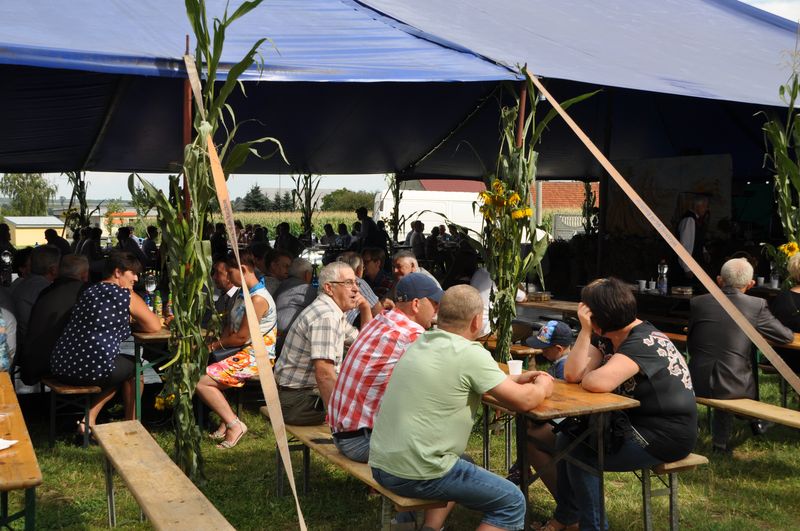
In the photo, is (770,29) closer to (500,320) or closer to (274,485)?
(500,320)

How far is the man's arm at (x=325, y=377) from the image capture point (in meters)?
4.00

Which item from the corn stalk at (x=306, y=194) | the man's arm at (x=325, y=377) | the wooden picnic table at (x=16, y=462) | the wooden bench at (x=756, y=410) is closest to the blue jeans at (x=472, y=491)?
the man's arm at (x=325, y=377)

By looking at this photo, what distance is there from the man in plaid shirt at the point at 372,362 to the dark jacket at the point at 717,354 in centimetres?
209

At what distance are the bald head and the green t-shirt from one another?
2.9 inches

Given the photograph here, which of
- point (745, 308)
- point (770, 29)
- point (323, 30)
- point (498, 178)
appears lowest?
point (745, 308)

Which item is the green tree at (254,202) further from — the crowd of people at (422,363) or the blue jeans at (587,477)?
the blue jeans at (587,477)

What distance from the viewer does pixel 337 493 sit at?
4453 millimetres

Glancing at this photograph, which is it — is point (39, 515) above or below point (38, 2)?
below

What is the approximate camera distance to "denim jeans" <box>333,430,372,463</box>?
11.5 feet

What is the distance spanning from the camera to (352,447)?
3.54 m

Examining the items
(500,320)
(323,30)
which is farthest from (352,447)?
(323,30)

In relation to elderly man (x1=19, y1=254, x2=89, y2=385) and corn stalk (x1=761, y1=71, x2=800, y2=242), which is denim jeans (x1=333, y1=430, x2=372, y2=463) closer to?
elderly man (x1=19, y1=254, x2=89, y2=385)

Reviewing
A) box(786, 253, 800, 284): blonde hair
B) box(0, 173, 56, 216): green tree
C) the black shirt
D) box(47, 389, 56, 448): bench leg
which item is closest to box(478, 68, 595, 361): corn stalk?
the black shirt

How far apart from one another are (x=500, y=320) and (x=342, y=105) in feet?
18.8
